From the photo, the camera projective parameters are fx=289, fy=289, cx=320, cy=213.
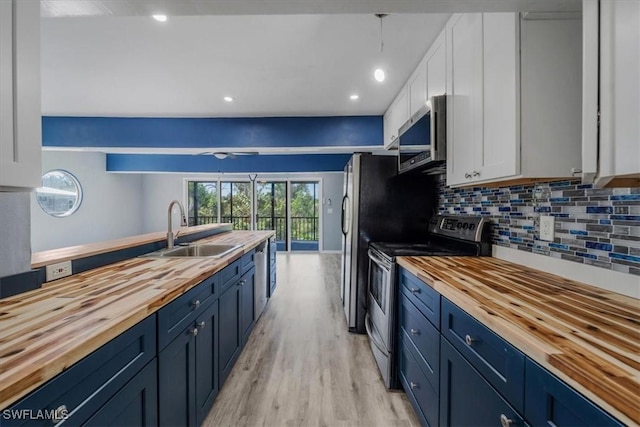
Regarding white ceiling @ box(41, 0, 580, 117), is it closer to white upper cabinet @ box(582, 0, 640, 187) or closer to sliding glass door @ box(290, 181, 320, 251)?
white upper cabinet @ box(582, 0, 640, 187)

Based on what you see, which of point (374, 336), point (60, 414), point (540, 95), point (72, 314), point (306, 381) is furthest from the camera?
point (374, 336)

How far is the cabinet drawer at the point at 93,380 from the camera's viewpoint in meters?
0.64

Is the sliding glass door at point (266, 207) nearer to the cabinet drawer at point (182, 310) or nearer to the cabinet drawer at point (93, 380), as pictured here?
the cabinet drawer at point (182, 310)

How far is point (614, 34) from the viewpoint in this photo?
0.81 m

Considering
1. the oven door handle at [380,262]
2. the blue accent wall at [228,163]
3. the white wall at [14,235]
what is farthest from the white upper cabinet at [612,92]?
the blue accent wall at [228,163]

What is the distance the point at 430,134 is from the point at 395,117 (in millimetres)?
1272

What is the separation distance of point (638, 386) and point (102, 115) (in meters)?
4.91

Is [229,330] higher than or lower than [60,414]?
lower

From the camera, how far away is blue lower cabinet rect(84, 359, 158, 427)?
2.70ft

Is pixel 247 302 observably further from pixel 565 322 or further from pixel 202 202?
pixel 202 202

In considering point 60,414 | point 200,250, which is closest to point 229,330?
point 200,250

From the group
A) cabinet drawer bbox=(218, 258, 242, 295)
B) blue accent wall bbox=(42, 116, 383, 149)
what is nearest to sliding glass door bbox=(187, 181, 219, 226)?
blue accent wall bbox=(42, 116, 383, 149)

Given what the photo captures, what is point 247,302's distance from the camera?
2535 millimetres

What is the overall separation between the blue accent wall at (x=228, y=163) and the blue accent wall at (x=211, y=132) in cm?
237
